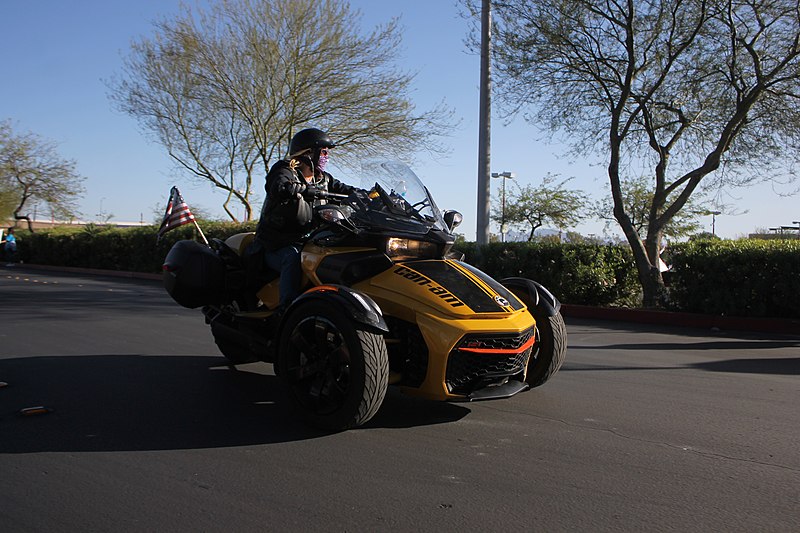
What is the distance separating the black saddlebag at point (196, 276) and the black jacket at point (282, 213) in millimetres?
543

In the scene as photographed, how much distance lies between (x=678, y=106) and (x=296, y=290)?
11.9 m

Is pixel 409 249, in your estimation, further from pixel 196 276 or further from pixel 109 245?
pixel 109 245

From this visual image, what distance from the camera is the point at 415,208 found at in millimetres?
5156

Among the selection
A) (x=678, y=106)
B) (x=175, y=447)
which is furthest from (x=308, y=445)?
(x=678, y=106)

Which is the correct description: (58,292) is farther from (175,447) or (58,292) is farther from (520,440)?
(520,440)

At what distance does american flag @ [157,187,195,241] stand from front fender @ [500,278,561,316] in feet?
12.0

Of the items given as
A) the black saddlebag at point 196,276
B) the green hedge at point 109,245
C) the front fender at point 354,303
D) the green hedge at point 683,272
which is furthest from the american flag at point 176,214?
the green hedge at point 109,245

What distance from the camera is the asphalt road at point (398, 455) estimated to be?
3.14 metres

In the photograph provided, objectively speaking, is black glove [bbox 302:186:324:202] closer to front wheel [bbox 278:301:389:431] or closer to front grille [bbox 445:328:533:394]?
front wheel [bbox 278:301:389:431]

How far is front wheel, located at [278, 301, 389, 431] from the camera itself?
4.10 meters

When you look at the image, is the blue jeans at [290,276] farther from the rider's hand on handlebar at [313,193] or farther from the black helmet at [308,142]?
the black helmet at [308,142]

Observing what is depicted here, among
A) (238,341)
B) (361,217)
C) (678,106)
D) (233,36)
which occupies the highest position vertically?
(233,36)

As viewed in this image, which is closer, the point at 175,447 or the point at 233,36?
the point at 175,447

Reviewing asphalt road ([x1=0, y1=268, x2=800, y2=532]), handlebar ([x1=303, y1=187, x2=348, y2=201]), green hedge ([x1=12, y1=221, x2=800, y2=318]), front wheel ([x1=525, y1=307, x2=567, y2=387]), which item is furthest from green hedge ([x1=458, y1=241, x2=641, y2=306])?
handlebar ([x1=303, y1=187, x2=348, y2=201])
